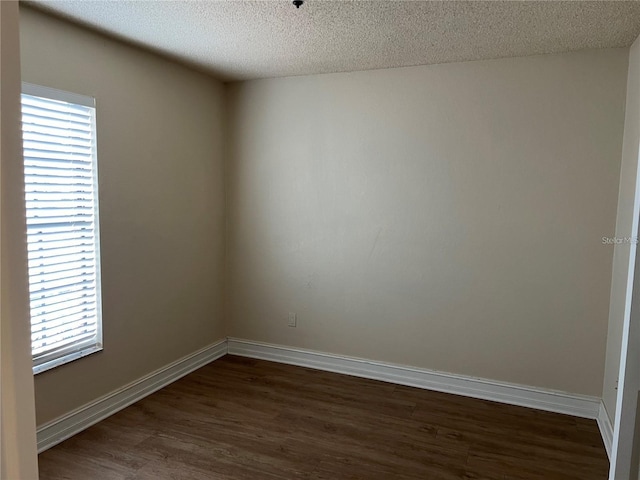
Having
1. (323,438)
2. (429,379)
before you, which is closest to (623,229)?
(429,379)

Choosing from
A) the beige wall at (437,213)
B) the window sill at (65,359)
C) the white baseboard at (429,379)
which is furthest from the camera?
the white baseboard at (429,379)

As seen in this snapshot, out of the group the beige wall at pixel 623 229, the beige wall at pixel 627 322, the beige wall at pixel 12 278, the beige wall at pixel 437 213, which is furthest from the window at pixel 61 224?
the beige wall at pixel 623 229

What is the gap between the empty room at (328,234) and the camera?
8.54 ft

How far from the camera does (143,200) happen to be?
3293mm

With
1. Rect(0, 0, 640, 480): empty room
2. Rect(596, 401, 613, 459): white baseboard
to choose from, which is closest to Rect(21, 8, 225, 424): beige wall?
Rect(0, 0, 640, 480): empty room

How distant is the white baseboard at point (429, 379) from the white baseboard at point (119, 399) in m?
0.44

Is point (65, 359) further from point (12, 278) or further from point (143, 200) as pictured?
point (12, 278)

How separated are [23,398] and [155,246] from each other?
2725mm

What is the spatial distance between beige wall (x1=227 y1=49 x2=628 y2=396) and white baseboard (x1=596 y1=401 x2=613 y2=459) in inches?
8.0

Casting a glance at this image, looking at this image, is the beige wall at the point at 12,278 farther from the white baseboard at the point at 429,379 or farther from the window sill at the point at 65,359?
the white baseboard at the point at 429,379

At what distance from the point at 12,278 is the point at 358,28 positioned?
242 centimetres

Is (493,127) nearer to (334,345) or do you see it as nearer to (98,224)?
(334,345)

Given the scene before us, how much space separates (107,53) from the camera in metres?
2.95

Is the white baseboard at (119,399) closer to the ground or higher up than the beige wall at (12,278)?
closer to the ground
